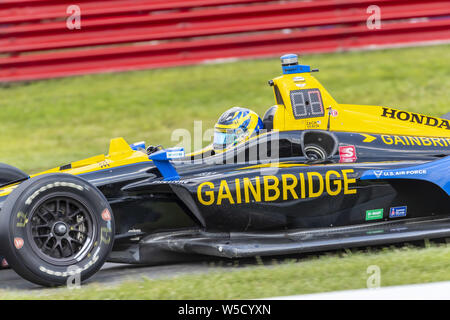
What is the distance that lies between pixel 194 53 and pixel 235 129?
21.1ft

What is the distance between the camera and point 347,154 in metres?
6.13

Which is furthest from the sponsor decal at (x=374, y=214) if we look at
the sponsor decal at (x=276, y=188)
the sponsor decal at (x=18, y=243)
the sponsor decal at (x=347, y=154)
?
the sponsor decal at (x=18, y=243)

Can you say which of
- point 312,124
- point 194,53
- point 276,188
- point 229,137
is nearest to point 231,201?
point 276,188

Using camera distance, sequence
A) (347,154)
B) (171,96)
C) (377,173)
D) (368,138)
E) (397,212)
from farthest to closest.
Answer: (171,96) < (368,138) < (347,154) < (397,212) < (377,173)

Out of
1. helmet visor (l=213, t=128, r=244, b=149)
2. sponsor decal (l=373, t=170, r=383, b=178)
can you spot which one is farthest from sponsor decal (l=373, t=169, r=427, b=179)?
helmet visor (l=213, t=128, r=244, b=149)

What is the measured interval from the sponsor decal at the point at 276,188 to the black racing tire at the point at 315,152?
0.35 metres

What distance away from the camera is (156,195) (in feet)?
18.5

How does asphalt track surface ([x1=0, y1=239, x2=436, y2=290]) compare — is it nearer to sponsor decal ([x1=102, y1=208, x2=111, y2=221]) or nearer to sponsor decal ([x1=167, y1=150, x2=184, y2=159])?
sponsor decal ([x1=102, y1=208, x2=111, y2=221])

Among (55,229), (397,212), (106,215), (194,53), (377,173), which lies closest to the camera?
(55,229)

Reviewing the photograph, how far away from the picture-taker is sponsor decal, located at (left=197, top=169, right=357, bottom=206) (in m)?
5.57

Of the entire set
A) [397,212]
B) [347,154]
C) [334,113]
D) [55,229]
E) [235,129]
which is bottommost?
[397,212]

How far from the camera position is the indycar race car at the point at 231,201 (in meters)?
5.06

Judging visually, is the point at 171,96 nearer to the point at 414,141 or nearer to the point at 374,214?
the point at 414,141
